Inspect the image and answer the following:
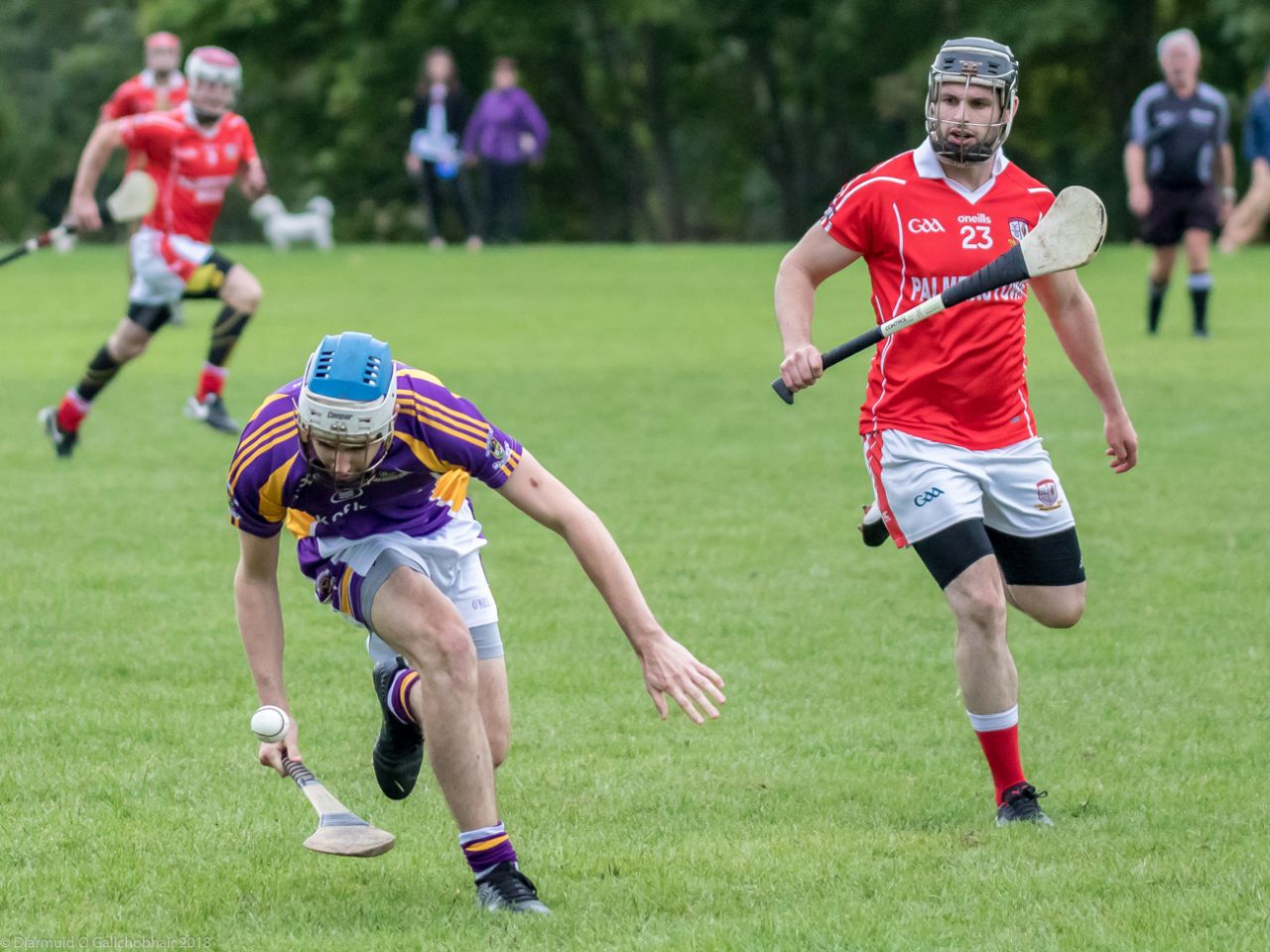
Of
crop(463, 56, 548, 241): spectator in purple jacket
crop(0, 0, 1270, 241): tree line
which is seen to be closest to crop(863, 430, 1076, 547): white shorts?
crop(463, 56, 548, 241): spectator in purple jacket

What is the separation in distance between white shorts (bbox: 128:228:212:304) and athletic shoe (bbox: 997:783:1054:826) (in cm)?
798

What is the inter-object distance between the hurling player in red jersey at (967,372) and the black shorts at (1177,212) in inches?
441

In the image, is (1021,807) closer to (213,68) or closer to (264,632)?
(264,632)

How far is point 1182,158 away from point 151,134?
8.40 metres

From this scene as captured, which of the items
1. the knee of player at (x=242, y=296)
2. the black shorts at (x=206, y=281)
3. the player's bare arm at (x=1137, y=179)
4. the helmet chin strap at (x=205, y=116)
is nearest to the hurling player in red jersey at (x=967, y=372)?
the knee of player at (x=242, y=296)

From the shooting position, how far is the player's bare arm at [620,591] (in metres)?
4.66

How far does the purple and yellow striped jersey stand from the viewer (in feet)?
16.0

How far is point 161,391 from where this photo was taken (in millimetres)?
15438

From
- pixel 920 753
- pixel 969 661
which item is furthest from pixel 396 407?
pixel 920 753

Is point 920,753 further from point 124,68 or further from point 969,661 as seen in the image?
point 124,68

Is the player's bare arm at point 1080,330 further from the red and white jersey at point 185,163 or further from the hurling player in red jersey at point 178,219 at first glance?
the red and white jersey at point 185,163

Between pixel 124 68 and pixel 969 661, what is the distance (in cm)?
3786

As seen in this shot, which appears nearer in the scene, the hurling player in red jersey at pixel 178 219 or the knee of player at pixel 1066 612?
the knee of player at pixel 1066 612

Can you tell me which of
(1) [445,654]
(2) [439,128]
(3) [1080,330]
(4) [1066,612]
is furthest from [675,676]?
(2) [439,128]
